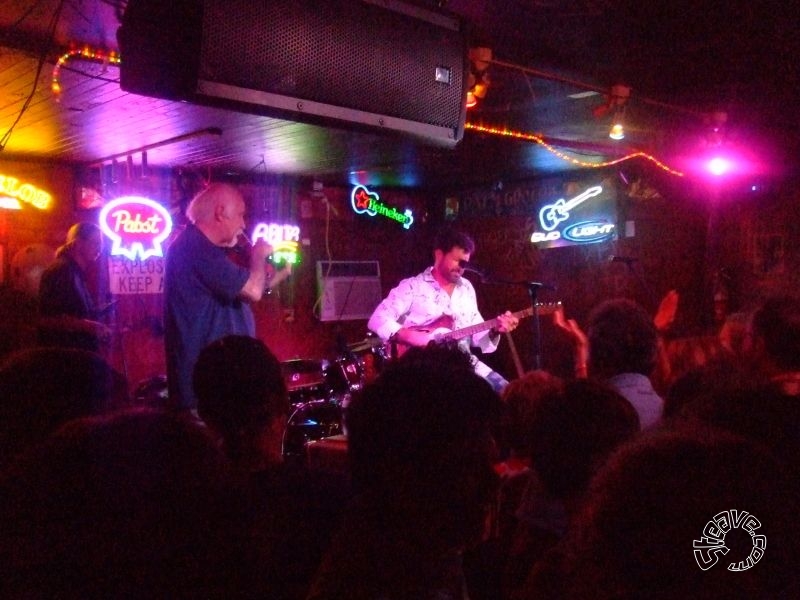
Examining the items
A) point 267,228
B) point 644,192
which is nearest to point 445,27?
→ point 644,192

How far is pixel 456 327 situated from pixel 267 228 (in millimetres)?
2846

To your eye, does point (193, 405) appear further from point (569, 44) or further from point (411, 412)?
point (569, 44)

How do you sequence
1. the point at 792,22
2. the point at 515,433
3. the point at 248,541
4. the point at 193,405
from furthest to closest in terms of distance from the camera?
1. the point at 792,22
2. the point at 193,405
3. the point at 515,433
4. the point at 248,541

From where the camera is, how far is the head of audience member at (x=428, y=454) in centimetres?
123

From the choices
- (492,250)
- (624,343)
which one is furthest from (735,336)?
(492,250)

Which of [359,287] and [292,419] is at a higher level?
[359,287]

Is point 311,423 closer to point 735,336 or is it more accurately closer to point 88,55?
point 88,55

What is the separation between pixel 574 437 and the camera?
5.33 ft

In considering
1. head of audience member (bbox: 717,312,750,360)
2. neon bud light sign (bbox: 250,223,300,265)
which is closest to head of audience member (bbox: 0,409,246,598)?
head of audience member (bbox: 717,312,750,360)

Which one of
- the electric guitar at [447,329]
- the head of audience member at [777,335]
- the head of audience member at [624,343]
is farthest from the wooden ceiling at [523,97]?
the head of audience member at [777,335]

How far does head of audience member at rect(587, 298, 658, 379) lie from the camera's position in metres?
2.85

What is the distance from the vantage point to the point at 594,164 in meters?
7.30

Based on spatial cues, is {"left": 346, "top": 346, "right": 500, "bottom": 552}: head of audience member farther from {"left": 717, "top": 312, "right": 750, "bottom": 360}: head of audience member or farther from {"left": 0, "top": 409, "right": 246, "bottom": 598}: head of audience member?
{"left": 717, "top": 312, "right": 750, "bottom": 360}: head of audience member

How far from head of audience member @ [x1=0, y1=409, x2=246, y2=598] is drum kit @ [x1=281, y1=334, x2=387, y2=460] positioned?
430 cm
